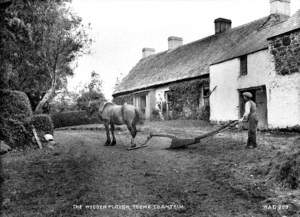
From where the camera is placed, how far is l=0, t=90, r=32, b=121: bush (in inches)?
449

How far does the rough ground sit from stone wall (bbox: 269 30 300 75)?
5.77m

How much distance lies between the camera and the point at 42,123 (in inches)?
511

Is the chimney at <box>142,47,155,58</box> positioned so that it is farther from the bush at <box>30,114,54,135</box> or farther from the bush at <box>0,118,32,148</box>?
the bush at <box>0,118,32,148</box>

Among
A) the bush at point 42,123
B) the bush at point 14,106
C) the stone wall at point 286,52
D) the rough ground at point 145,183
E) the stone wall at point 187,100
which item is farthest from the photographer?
the stone wall at point 187,100

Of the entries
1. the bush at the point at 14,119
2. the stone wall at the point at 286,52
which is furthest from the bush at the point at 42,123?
the stone wall at the point at 286,52

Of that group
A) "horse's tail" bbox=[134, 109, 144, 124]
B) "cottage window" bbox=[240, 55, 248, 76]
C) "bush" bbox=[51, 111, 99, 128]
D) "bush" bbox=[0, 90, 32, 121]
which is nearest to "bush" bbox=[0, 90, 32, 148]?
"bush" bbox=[0, 90, 32, 121]

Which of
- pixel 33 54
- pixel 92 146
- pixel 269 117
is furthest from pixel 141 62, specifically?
pixel 92 146

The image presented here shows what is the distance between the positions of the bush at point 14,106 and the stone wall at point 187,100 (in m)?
13.7

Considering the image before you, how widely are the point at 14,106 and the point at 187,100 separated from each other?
50.7 feet

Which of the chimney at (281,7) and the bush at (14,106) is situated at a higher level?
the chimney at (281,7)

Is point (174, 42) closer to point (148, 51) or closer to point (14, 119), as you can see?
point (148, 51)

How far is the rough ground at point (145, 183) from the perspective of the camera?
20.5 feet

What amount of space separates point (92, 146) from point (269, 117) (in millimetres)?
8886

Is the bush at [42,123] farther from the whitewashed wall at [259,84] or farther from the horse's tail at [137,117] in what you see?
the whitewashed wall at [259,84]
